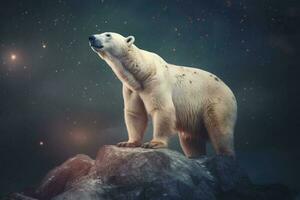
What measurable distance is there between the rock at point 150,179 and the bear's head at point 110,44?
67.7 inches

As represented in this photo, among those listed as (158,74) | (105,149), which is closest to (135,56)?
(158,74)

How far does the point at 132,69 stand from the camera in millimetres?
7980

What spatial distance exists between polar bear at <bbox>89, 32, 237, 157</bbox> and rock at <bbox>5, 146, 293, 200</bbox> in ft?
1.84

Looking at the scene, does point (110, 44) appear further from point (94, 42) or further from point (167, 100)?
point (167, 100)

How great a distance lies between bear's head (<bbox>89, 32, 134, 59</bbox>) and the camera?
24.9 feet

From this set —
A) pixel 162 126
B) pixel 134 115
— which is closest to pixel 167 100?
pixel 162 126

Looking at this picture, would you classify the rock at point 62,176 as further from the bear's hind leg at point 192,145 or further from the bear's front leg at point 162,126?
the bear's hind leg at point 192,145

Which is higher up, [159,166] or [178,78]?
[178,78]

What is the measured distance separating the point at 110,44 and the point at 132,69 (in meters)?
0.62

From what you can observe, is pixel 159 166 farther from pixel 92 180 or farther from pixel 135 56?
pixel 135 56

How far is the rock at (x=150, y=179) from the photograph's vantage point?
22.0ft

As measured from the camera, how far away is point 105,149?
308 inches

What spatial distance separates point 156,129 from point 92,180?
1503 millimetres

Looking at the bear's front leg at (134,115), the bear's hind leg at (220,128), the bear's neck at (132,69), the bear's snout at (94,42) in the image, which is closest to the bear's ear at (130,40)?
the bear's neck at (132,69)
